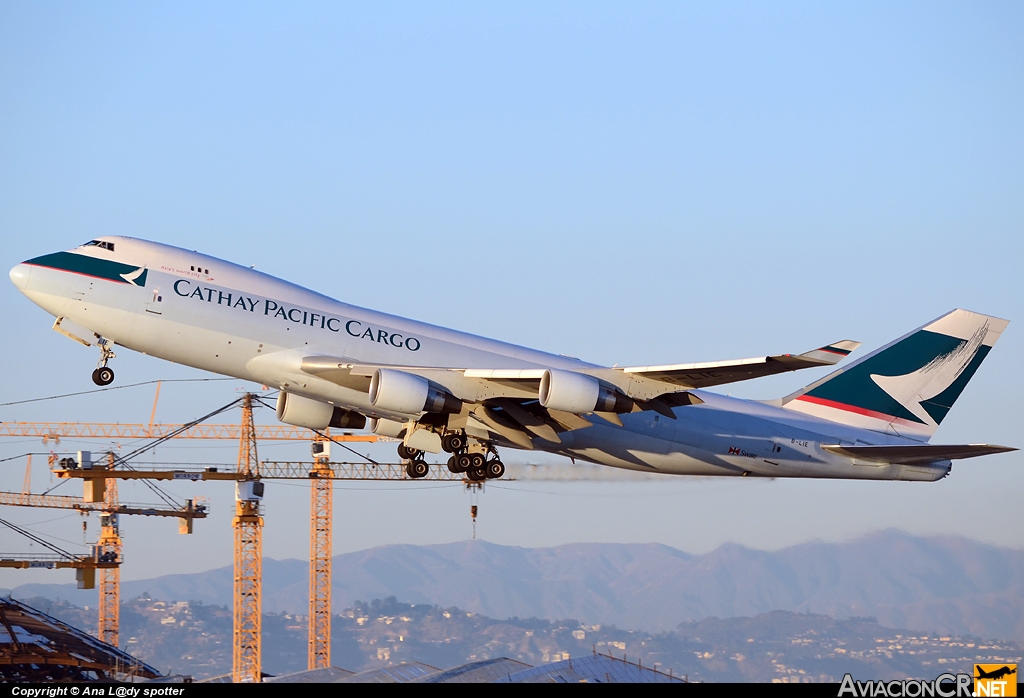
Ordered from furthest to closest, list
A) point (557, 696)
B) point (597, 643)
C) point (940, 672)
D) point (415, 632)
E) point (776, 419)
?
point (415, 632) → point (597, 643) → point (940, 672) → point (776, 419) → point (557, 696)

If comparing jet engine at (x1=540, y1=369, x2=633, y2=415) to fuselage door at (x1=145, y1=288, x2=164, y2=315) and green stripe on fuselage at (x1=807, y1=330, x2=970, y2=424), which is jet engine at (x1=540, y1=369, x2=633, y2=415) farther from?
green stripe on fuselage at (x1=807, y1=330, x2=970, y2=424)

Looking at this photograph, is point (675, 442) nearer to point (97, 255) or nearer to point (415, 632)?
point (97, 255)

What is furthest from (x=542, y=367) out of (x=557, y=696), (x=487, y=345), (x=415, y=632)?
(x=415, y=632)

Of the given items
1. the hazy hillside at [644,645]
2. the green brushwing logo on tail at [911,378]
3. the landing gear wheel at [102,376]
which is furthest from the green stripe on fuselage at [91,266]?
the green brushwing logo on tail at [911,378]

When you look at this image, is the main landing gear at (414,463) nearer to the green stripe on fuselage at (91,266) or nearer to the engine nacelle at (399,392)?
the engine nacelle at (399,392)

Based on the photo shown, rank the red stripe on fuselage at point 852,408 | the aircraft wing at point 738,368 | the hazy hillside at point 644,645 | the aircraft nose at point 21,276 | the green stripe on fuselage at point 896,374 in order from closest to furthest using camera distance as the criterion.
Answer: the aircraft wing at point 738,368 < the aircraft nose at point 21,276 < the red stripe on fuselage at point 852,408 < the green stripe on fuselage at point 896,374 < the hazy hillside at point 644,645

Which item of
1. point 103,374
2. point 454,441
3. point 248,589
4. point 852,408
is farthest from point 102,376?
point 248,589
